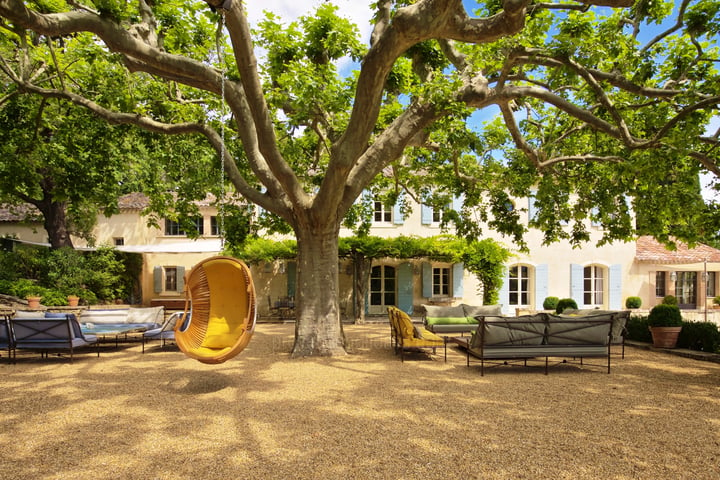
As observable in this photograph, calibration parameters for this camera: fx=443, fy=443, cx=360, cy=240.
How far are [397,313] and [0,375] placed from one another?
6.20 meters

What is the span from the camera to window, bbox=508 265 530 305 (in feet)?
59.5

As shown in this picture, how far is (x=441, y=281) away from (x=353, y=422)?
1376 centimetres

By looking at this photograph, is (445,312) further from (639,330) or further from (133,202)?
(133,202)

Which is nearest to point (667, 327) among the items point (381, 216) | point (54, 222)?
point (381, 216)

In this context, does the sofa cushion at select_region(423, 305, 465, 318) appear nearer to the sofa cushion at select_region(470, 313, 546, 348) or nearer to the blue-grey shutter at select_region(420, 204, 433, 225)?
the sofa cushion at select_region(470, 313, 546, 348)

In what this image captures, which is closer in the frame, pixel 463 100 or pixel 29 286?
pixel 463 100

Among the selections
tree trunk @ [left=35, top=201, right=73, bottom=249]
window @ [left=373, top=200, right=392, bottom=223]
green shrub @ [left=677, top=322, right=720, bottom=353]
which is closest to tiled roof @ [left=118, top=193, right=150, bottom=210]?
tree trunk @ [left=35, top=201, right=73, bottom=249]

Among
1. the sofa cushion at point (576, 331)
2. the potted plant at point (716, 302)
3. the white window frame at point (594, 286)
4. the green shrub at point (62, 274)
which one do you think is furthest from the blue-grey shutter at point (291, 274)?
the potted plant at point (716, 302)

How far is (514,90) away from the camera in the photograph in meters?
7.13

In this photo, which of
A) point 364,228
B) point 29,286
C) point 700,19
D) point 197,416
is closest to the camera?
point 197,416

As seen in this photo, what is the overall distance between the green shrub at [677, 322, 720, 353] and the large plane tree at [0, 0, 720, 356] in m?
1.93

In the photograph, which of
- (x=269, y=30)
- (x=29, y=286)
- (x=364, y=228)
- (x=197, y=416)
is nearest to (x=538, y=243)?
(x=364, y=228)

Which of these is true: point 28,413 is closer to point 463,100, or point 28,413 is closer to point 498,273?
point 463,100

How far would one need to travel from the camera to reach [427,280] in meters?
17.2
